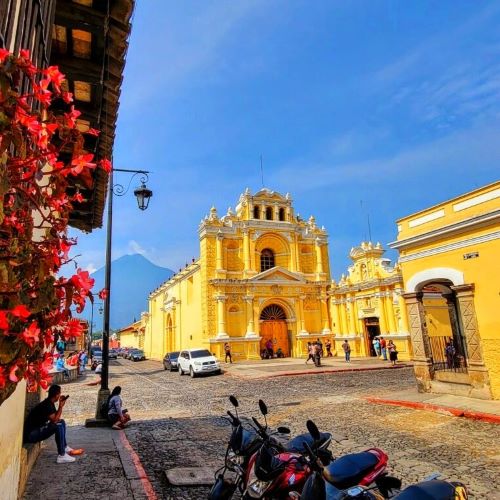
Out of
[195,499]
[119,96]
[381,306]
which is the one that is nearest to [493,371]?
[195,499]

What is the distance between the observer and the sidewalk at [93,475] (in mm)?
5105

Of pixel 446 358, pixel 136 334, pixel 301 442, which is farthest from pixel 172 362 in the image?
pixel 136 334

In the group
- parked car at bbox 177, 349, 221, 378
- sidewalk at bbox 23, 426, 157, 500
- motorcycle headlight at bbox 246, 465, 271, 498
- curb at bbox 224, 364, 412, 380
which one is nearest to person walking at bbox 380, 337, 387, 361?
curb at bbox 224, 364, 412, 380

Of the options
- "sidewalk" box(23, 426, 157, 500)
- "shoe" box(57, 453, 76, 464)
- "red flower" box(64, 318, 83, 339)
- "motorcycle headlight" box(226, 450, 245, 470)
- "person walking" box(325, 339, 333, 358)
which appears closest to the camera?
"red flower" box(64, 318, 83, 339)

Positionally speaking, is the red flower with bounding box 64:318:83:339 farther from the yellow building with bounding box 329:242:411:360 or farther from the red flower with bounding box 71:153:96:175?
the yellow building with bounding box 329:242:411:360

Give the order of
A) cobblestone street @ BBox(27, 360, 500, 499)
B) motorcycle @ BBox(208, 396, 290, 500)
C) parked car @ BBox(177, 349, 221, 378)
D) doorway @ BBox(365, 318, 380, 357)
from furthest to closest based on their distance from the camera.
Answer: doorway @ BBox(365, 318, 380, 357) → parked car @ BBox(177, 349, 221, 378) → cobblestone street @ BBox(27, 360, 500, 499) → motorcycle @ BBox(208, 396, 290, 500)

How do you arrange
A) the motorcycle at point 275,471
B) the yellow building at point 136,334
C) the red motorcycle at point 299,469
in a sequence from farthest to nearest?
the yellow building at point 136,334 → the motorcycle at point 275,471 → the red motorcycle at point 299,469

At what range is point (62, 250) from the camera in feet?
6.64

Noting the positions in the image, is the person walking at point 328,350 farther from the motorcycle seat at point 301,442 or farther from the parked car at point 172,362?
the motorcycle seat at point 301,442

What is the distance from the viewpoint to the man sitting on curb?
5.98 m

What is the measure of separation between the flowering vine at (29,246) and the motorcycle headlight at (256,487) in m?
3.07

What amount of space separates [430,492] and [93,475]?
4932 millimetres

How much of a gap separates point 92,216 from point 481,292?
35.3 ft

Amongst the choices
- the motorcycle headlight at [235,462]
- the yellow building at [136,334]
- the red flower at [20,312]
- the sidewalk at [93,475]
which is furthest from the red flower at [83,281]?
the yellow building at [136,334]
